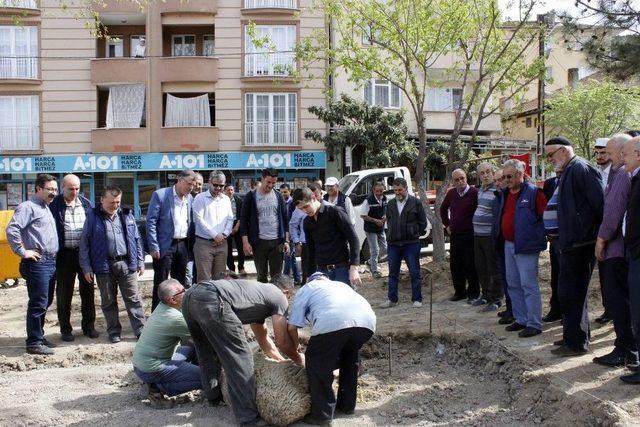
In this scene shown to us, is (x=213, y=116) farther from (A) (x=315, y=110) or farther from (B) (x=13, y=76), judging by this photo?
(B) (x=13, y=76)

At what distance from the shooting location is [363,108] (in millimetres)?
22453

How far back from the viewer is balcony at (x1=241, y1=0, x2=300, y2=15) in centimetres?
2533

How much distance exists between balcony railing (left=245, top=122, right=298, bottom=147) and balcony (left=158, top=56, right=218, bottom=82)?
2.56 metres

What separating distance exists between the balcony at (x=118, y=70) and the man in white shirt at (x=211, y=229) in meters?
18.7

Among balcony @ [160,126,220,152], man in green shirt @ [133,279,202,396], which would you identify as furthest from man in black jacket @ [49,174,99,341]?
balcony @ [160,126,220,152]

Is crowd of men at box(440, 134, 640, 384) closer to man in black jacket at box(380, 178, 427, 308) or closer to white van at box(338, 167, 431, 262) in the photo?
man in black jacket at box(380, 178, 427, 308)

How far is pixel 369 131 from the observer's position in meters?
22.2

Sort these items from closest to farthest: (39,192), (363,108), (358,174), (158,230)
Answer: (39,192), (158,230), (358,174), (363,108)

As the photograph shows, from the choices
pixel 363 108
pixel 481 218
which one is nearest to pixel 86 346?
pixel 481 218

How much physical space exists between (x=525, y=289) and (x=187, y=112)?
21.0m

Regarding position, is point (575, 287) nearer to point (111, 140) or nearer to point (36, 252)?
point (36, 252)

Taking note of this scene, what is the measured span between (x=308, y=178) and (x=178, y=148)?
17.3ft

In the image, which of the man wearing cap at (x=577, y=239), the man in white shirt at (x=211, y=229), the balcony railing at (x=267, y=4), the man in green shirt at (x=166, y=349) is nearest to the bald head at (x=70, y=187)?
the man in white shirt at (x=211, y=229)

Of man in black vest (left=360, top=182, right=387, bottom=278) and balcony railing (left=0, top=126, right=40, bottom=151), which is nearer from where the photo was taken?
man in black vest (left=360, top=182, right=387, bottom=278)
